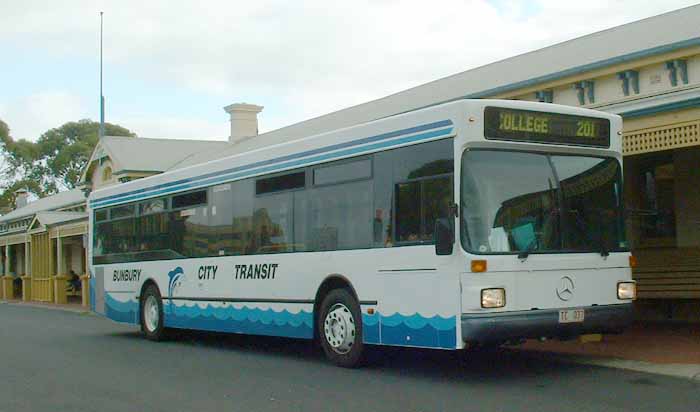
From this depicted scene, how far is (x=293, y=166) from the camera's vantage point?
1286cm

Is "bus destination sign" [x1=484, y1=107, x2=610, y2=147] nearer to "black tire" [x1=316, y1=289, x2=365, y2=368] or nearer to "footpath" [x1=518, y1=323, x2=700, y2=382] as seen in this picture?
"footpath" [x1=518, y1=323, x2=700, y2=382]

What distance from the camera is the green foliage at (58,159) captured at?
7662 cm

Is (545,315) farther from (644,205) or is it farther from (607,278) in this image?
(644,205)

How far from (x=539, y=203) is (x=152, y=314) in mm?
8990

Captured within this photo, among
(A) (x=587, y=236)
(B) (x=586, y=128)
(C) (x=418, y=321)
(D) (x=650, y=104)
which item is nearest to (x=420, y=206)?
(C) (x=418, y=321)

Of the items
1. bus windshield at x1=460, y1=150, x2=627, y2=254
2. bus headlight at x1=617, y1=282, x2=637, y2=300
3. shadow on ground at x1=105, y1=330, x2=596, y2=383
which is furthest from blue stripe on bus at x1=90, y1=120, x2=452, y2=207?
bus headlight at x1=617, y1=282, x2=637, y2=300

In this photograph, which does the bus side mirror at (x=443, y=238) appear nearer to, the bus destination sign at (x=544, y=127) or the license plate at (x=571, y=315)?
the bus destination sign at (x=544, y=127)

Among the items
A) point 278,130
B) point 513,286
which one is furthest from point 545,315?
point 278,130

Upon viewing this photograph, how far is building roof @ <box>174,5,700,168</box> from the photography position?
15.9m

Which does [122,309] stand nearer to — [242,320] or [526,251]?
[242,320]

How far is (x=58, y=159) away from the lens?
81.8 meters

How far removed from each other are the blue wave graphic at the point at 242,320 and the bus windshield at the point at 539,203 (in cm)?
331

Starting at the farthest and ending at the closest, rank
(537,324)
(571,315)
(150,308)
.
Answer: (150,308)
(571,315)
(537,324)

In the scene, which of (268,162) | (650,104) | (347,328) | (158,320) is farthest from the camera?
(158,320)
